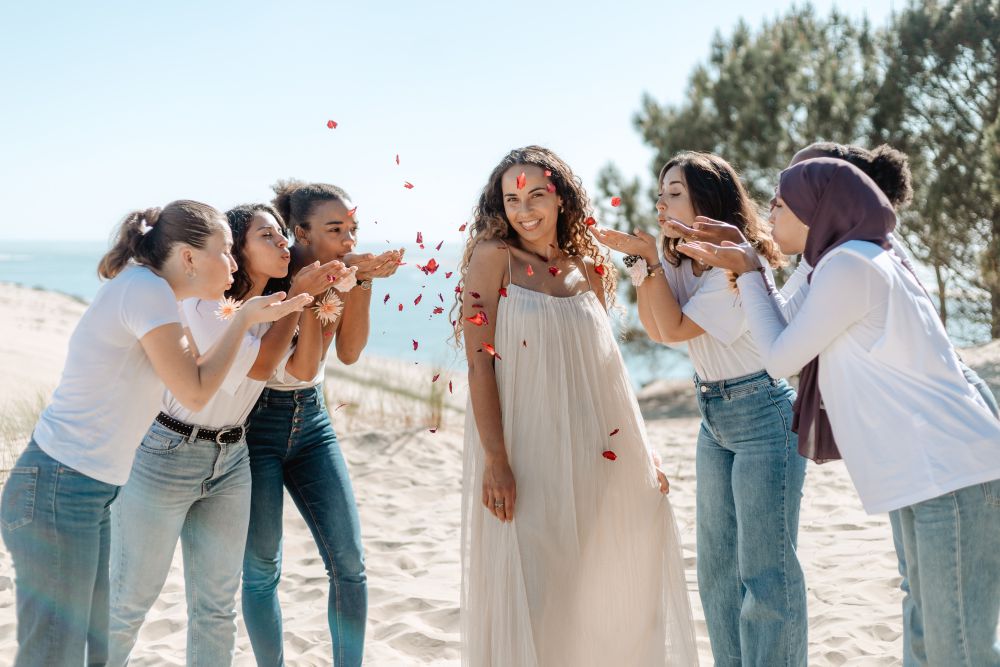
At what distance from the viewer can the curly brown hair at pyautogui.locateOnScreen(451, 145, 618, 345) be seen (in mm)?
3338

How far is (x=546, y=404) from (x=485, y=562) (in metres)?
0.60

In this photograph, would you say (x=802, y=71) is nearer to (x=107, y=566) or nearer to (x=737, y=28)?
(x=737, y=28)

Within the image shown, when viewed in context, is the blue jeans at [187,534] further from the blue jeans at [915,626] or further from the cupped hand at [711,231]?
the blue jeans at [915,626]

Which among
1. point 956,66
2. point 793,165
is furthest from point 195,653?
point 956,66

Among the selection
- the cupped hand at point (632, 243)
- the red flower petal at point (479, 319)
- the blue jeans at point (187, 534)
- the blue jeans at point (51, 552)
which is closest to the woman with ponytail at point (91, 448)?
the blue jeans at point (51, 552)

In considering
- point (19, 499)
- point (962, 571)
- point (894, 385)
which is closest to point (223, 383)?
point (19, 499)

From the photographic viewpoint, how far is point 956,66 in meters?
12.1

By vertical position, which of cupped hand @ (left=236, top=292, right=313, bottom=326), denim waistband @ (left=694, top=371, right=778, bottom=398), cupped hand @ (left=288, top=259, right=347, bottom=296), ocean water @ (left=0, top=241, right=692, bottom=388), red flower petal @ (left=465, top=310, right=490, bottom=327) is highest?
ocean water @ (left=0, top=241, right=692, bottom=388)

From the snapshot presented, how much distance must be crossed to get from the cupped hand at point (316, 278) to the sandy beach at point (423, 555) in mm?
1372

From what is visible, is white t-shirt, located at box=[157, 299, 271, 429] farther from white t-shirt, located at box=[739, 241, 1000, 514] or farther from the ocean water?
white t-shirt, located at box=[739, 241, 1000, 514]

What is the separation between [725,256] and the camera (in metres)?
2.81

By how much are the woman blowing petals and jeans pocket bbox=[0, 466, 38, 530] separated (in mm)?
2285

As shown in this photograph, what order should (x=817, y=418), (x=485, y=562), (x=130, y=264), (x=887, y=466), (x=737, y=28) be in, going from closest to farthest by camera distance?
(x=887, y=466) < (x=817, y=418) < (x=130, y=264) < (x=485, y=562) < (x=737, y=28)

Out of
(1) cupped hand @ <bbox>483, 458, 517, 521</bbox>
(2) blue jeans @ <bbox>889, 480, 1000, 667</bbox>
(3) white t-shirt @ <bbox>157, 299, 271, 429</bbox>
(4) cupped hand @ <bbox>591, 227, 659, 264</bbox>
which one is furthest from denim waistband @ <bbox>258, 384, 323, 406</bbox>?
(2) blue jeans @ <bbox>889, 480, 1000, 667</bbox>
